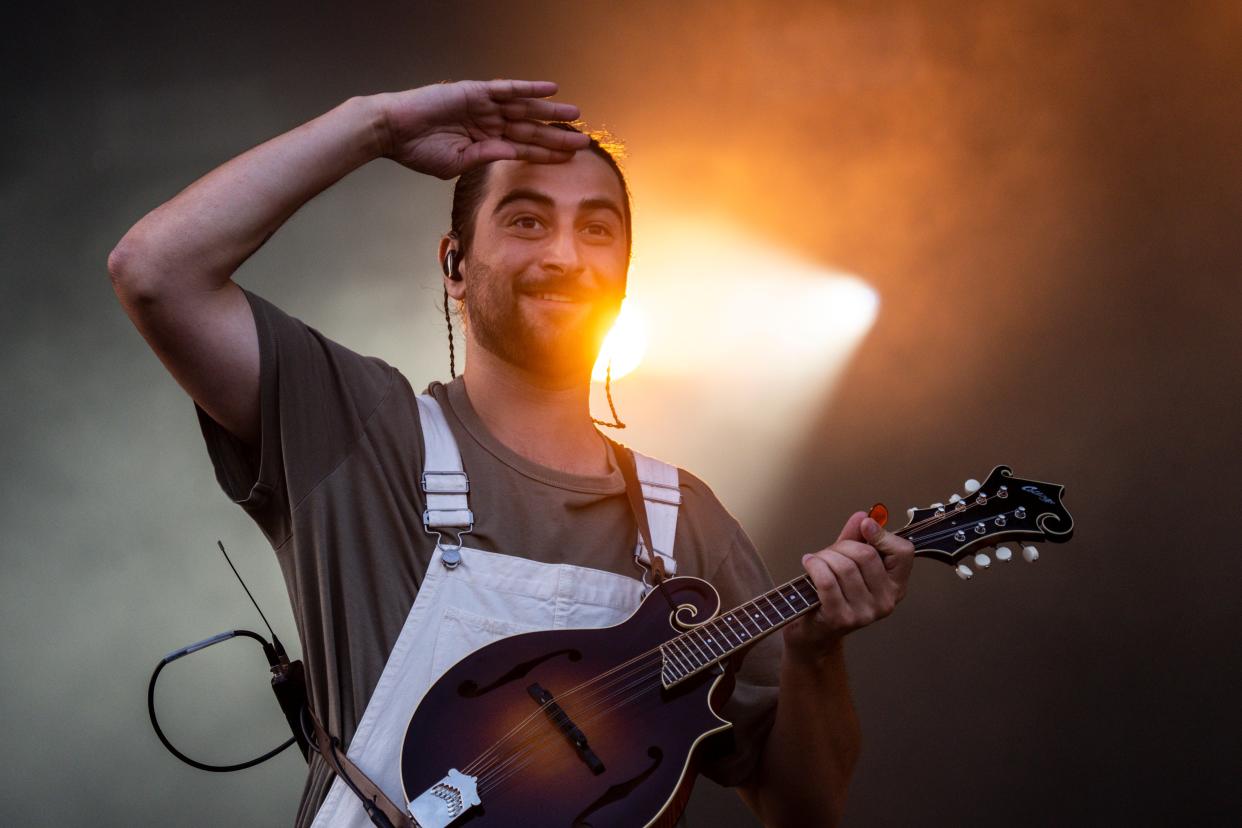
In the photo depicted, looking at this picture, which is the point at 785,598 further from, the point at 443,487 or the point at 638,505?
the point at 443,487

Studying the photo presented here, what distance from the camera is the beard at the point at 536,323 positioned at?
2.07 metres

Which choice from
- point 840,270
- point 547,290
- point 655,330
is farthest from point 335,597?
point 840,270

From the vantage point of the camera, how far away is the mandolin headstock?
75.6 inches

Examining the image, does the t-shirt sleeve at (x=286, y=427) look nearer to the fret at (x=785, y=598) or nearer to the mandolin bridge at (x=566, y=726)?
the mandolin bridge at (x=566, y=726)

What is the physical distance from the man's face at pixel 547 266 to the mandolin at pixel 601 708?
55 centimetres

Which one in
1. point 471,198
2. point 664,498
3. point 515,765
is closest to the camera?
point 515,765

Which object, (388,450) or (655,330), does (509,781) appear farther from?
(655,330)

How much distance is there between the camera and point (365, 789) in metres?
1.57

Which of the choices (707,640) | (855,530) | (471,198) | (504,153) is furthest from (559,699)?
(471,198)

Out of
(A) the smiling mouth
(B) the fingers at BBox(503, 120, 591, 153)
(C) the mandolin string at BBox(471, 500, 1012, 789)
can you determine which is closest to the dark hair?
(B) the fingers at BBox(503, 120, 591, 153)

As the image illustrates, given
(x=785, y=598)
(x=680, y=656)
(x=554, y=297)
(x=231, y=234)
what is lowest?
(x=680, y=656)

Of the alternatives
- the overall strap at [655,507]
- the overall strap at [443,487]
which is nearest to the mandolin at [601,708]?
the overall strap at [655,507]

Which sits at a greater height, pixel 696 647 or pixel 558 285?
pixel 558 285

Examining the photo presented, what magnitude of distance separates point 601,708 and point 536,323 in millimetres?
775
